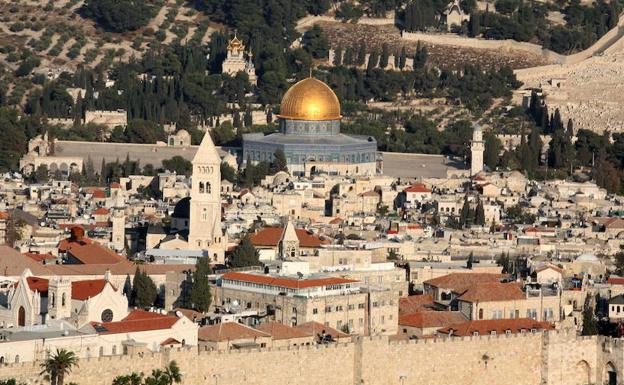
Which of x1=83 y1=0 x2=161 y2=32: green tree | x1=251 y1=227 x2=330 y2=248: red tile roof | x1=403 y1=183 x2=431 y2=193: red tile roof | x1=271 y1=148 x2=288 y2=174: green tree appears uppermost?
x1=83 y1=0 x2=161 y2=32: green tree

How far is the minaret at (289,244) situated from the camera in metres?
74.4

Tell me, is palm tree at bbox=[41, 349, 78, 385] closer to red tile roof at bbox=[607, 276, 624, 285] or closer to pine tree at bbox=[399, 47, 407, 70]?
red tile roof at bbox=[607, 276, 624, 285]

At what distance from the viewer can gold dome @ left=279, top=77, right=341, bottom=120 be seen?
103m

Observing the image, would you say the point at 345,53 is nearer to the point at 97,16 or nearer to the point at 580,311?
the point at 97,16

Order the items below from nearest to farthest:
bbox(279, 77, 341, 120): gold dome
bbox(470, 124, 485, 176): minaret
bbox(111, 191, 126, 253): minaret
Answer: bbox(111, 191, 126, 253): minaret → bbox(470, 124, 485, 176): minaret → bbox(279, 77, 341, 120): gold dome

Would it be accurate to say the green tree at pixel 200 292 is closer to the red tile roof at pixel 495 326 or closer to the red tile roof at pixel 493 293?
the red tile roof at pixel 495 326

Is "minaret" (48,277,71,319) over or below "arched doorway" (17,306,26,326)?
over

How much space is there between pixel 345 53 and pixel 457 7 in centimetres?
1026

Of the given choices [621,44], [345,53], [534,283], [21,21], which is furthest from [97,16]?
[534,283]

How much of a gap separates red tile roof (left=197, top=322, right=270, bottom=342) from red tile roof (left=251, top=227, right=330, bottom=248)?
49.0 ft

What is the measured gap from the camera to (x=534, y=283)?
73.4 metres

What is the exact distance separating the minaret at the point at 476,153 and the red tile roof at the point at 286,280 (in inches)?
1301

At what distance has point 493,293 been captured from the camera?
69.6 metres

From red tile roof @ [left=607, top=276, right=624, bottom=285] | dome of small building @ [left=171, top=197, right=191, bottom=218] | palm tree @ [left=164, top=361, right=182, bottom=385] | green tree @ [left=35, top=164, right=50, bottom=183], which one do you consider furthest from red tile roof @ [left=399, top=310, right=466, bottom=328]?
green tree @ [left=35, top=164, right=50, bottom=183]
